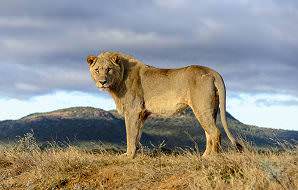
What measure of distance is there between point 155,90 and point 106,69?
1.30 metres

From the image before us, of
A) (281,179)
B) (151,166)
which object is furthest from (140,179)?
(281,179)

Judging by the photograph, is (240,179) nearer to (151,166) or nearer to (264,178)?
(264,178)

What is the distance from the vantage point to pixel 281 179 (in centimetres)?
920

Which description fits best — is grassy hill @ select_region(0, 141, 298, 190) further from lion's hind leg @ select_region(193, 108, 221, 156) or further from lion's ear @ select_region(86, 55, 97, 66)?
lion's ear @ select_region(86, 55, 97, 66)

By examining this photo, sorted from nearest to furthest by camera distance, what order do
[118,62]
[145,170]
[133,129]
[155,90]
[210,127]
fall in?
[145,170] → [210,127] → [133,129] → [155,90] → [118,62]

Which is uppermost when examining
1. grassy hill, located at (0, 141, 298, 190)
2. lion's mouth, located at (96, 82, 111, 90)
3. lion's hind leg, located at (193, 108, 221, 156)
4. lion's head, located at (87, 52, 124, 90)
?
lion's head, located at (87, 52, 124, 90)

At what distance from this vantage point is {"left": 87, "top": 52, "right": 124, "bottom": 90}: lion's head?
1494 cm

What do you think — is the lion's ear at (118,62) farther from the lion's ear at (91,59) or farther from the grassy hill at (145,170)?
the grassy hill at (145,170)

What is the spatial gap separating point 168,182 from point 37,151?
4.51 metres

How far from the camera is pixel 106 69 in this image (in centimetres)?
1499

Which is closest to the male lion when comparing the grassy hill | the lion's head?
the lion's head

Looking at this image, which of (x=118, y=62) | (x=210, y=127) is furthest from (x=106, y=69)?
(x=210, y=127)

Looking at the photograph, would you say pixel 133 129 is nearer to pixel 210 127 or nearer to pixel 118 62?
pixel 118 62

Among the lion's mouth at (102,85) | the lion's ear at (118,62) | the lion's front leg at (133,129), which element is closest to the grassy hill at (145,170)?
the lion's front leg at (133,129)
